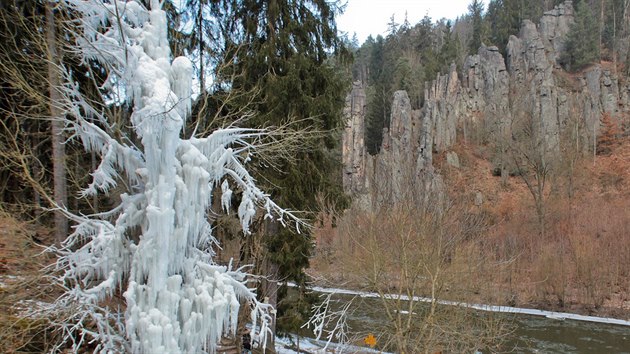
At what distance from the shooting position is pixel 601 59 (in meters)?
45.9

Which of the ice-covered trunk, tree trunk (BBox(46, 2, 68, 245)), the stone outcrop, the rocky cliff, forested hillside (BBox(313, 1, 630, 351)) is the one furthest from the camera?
the stone outcrop

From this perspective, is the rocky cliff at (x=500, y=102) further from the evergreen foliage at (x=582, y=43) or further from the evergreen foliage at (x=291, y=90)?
the evergreen foliage at (x=291, y=90)

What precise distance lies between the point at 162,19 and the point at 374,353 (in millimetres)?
9885

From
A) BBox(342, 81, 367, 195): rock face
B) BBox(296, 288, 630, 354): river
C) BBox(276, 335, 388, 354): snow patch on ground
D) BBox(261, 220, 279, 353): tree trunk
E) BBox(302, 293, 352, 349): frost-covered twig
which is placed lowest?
BBox(296, 288, 630, 354): river

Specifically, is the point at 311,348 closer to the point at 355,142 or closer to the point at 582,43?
the point at 355,142

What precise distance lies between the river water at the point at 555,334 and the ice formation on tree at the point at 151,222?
26.6 feet

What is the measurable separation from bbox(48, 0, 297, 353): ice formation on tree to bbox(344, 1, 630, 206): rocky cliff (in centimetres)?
3041

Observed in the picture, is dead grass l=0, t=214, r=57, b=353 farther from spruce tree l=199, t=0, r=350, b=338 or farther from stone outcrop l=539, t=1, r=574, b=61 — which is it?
stone outcrop l=539, t=1, r=574, b=61

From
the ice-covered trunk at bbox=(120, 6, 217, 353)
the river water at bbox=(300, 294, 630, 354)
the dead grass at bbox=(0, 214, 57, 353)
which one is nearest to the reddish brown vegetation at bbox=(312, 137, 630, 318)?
the river water at bbox=(300, 294, 630, 354)

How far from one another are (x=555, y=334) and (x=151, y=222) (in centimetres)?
1601

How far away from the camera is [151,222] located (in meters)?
5.46

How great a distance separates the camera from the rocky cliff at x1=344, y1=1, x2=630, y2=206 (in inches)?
1512

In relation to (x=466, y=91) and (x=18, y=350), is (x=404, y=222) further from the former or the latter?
(x=466, y=91)

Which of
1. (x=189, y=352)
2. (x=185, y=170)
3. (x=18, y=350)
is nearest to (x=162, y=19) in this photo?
(x=185, y=170)
